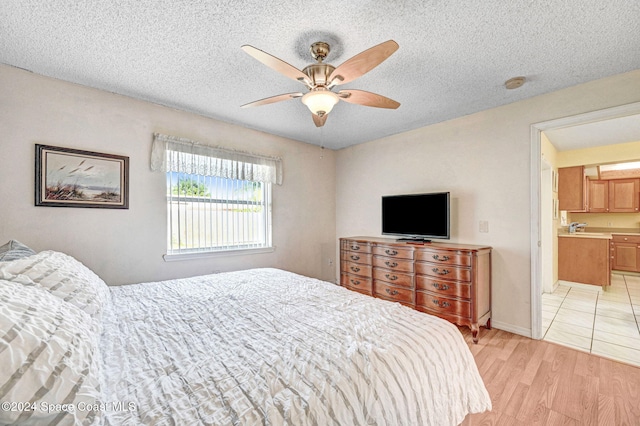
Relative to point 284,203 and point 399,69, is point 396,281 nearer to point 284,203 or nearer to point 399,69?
point 284,203

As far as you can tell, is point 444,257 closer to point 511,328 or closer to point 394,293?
point 394,293

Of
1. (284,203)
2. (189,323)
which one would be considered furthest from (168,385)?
(284,203)

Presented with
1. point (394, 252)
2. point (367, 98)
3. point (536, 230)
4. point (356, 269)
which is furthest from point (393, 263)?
point (367, 98)

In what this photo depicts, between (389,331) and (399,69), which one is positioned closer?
(389,331)

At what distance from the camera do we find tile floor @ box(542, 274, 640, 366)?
8.24 ft

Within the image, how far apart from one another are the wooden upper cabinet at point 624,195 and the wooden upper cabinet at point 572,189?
54.3 inches

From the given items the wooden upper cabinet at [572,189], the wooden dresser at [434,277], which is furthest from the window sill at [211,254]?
the wooden upper cabinet at [572,189]

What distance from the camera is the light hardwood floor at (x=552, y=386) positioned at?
1674 mm

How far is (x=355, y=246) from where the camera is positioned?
12.5ft

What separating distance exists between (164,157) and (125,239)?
0.94 meters

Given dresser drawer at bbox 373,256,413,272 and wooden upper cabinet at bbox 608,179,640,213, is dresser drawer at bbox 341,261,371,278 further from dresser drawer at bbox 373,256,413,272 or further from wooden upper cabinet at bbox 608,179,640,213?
wooden upper cabinet at bbox 608,179,640,213

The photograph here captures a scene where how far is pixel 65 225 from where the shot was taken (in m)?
2.41

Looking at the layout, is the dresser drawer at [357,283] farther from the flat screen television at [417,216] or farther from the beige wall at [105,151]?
the beige wall at [105,151]

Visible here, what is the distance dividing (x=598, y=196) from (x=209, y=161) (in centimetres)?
766
